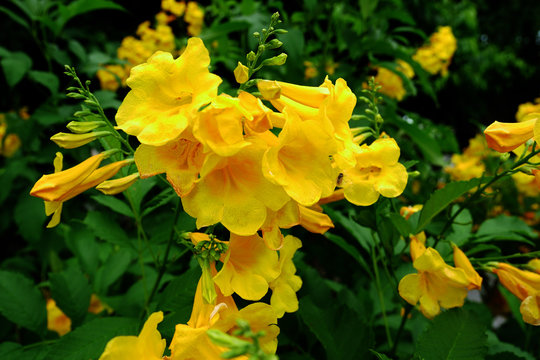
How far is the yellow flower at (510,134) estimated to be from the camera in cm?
102

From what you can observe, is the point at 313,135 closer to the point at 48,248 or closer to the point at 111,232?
the point at 111,232

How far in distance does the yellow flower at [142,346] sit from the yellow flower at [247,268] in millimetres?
143

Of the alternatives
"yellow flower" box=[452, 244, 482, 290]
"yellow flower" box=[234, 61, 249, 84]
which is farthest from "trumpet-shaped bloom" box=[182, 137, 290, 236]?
"yellow flower" box=[452, 244, 482, 290]

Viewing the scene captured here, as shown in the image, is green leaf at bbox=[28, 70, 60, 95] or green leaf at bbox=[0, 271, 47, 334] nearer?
green leaf at bbox=[0, 271, 47, 334]

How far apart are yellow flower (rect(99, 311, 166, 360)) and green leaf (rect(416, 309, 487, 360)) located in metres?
0.57

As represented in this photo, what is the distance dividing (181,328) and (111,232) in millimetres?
715

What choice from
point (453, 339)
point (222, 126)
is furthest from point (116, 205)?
point (453, 339)

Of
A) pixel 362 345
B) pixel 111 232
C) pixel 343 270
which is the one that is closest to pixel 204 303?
pixel 362 345

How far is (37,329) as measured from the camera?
136 cm

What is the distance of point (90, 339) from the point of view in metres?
1.06

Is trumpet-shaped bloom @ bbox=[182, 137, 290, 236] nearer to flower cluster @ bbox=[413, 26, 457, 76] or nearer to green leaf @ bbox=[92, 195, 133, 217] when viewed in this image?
green leaf @ bbox=[92, 195, 133, 217]

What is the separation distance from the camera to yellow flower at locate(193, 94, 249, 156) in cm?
72

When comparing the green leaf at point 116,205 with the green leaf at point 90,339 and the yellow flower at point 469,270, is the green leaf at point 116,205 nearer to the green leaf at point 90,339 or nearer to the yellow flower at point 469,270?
the green leaf at point 90,339

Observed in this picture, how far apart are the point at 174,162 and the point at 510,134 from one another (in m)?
0.80
